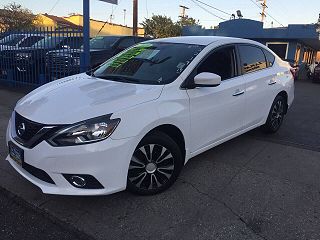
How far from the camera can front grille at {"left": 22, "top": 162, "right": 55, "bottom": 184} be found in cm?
303

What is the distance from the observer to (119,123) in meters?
3.01

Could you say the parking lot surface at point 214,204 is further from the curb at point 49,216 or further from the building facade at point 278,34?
the building facade at point 278,34

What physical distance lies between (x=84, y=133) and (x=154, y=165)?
86 centimetres

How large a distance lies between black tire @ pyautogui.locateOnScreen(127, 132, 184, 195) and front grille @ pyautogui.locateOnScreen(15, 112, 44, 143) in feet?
3.00

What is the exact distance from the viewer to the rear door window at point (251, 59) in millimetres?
4707

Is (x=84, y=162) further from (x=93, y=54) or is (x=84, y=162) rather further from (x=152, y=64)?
(x=93, y=54)

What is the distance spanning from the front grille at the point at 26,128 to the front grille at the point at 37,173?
9.2 inches

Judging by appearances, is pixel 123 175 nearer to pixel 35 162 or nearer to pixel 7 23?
pixel 35 162

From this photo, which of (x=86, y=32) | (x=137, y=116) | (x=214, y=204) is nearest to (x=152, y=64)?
(x=137, y=116)

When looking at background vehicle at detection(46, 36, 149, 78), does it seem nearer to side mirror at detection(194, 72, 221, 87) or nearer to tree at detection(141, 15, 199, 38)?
side mirror at detection(194, 72, 221, 87)

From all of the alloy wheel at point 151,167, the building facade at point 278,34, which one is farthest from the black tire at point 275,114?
the building facade at point 278,34

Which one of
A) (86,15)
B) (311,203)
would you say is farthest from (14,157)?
(86,15)

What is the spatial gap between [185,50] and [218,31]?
22005 millimetres

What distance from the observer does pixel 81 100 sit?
3271 mm
